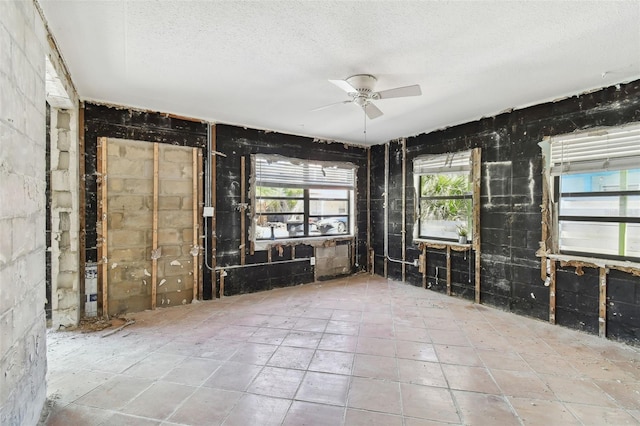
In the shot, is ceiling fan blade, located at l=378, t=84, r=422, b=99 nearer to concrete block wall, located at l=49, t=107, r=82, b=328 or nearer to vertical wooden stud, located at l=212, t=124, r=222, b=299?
vertical wooden stud, located at l=212, t=124, r=222, b=299

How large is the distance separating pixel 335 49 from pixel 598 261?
11.1 feet

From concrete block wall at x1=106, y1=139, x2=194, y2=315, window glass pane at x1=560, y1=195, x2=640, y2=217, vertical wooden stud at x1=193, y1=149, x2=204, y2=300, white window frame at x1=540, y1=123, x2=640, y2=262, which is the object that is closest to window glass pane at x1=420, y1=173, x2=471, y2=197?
white window frame at x1=540, y1=123, x2=640, y2=262

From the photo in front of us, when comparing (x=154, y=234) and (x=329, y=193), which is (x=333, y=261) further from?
(x=154, y=234)

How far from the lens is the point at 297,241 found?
209 inches

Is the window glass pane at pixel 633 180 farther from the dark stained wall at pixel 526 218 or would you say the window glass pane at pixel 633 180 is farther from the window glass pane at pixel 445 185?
the window glass pane at pixel 445 185

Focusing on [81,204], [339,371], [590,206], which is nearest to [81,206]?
[81,204]

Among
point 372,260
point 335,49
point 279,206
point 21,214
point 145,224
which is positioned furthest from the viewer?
point 372,260

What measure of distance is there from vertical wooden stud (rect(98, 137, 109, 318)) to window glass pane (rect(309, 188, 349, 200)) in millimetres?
3034

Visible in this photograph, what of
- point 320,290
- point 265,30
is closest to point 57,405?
point 265,30

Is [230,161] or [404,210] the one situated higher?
[230,161]

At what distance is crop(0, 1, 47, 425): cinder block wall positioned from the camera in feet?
4.66

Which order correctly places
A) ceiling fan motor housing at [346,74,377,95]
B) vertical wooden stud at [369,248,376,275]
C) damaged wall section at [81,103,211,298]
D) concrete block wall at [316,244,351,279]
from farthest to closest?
vertical wooden stud at [369,248,376,275]
concrete block wall at [316,244,351,279]
damaged wall section at [81,103,211,298]
ceiling fan motor housing at [346,74,377,95]

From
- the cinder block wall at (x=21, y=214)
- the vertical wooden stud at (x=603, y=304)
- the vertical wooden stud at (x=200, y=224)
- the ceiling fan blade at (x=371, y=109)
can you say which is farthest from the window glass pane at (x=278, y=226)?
the vertical wooden stud at (x=603, y=304)

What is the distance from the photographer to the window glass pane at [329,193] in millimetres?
5592
